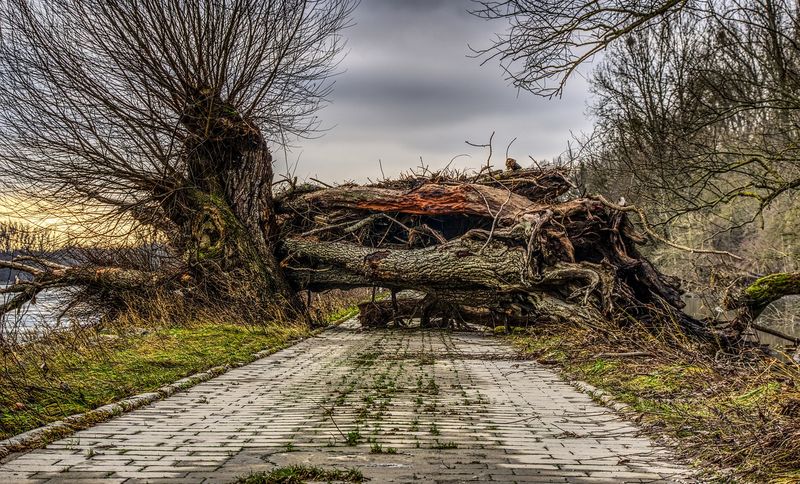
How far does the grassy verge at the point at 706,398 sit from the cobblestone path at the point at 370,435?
0.33m

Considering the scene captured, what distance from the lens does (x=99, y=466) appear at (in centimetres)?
444

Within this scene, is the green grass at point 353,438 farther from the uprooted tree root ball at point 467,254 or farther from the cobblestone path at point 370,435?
the uprooted tree root ball at point 467,254

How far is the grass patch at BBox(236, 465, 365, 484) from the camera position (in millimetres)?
4016

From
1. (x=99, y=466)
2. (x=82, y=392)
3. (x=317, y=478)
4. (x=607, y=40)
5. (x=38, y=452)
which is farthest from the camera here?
(x=607, y=40)

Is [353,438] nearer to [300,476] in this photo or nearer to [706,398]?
[300,476]

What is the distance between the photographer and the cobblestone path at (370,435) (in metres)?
4.34

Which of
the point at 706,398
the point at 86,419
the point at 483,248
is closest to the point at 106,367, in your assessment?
the point at 86,419

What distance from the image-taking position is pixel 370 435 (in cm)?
537

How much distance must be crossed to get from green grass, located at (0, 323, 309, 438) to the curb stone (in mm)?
137

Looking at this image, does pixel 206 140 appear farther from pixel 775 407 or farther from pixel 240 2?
pixel 775 407

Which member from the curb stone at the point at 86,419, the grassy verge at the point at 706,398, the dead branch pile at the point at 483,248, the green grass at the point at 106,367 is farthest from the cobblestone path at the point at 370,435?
the dead branch pile at the point at 483,248

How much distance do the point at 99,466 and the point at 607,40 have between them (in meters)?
7.12

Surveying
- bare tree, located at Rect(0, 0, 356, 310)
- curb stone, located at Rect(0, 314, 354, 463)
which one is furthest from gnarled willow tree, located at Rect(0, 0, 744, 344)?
curb stone, located at Rect(0, 314, 354, 463)

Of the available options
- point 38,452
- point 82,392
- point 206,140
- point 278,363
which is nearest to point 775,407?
point 38,452
